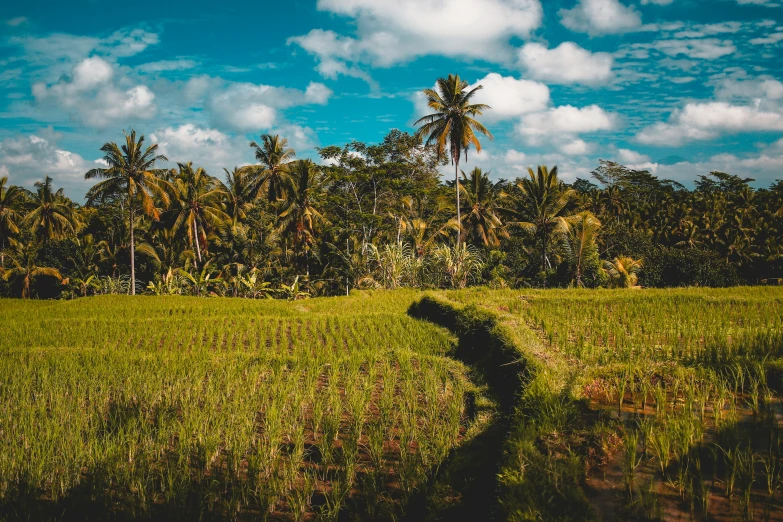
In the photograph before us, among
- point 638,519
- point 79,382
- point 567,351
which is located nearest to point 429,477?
point 638,519

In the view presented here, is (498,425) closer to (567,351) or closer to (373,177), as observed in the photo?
(567,351)

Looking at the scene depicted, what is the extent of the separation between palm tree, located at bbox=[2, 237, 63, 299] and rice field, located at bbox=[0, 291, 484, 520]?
751 inches

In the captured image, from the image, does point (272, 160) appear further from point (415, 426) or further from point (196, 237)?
point (415, 426)

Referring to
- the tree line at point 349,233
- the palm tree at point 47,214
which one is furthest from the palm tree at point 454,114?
the palm tree at point 47,214

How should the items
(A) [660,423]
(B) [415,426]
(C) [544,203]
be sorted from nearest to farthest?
1. (A) [660,423]
2. (B) [415,426]
3. (C) [544,203]

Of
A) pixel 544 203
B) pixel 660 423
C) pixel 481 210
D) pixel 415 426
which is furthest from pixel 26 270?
pixel 660 423

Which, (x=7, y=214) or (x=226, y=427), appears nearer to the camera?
(x=226, y=427)

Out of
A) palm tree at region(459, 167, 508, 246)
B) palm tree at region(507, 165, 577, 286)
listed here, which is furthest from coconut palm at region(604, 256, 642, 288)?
palm tree at region(459, 167, 508, 246)

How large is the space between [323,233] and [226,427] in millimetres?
21536

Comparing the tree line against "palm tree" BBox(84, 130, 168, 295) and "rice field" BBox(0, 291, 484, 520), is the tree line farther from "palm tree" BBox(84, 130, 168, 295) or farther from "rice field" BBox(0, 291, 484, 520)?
"rice field" BBox(0, 291, 484, 520)

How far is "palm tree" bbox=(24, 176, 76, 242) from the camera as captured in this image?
25.9 metres

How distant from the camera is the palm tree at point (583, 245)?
16672 mm

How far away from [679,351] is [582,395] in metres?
2.65

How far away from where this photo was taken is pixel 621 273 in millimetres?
18062
